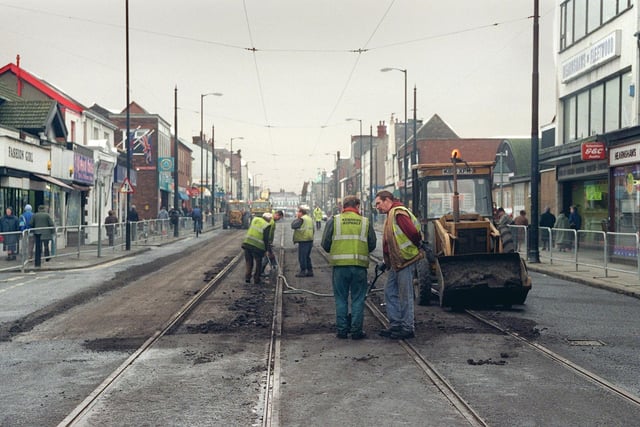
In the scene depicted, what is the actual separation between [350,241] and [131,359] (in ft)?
9.63

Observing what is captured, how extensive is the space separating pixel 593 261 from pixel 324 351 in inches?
451

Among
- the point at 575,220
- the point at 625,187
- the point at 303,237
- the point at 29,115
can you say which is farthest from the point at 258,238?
the point at 29,115

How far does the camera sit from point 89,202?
122 ft

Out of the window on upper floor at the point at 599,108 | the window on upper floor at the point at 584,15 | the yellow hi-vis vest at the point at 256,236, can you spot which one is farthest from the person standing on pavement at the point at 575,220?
the yellow hi-vis vest at the point at 256,236

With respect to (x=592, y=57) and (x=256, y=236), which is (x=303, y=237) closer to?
(x=256, y=236)

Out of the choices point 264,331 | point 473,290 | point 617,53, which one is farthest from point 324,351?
point 617,53

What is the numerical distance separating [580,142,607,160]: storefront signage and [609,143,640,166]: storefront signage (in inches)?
11.5

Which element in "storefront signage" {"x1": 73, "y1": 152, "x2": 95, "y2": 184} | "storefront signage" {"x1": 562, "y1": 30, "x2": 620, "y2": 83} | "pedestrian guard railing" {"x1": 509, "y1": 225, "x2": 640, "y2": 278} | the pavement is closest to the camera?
the pavement

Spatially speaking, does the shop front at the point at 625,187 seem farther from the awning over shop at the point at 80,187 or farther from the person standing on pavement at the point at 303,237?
the awning over shop at the point at 80,187

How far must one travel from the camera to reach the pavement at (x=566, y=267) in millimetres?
15512

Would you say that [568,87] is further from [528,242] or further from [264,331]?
[264,331]

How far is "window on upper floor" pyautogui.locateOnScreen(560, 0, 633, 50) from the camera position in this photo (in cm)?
2356

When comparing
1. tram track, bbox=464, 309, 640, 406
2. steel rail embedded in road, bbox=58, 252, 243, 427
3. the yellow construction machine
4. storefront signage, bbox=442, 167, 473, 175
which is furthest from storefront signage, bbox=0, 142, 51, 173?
tram track, bbox=464, 309, 640, 406

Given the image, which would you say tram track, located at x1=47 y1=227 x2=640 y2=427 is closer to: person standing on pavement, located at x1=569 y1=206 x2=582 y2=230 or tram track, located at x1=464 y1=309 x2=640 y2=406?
tram track, located at x1=464 y1=309 x2=640 y2=406
